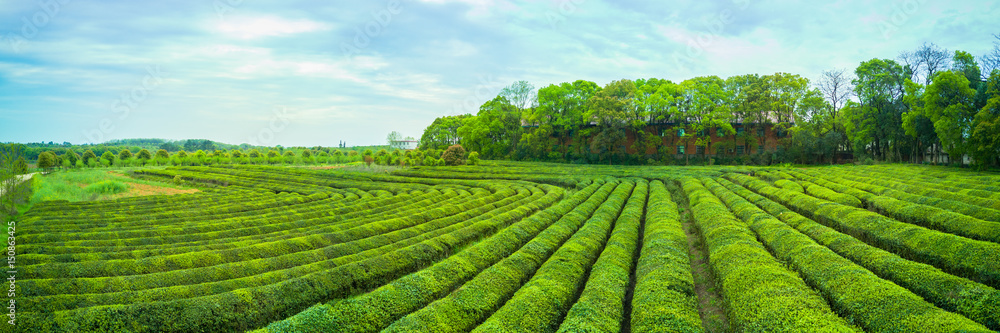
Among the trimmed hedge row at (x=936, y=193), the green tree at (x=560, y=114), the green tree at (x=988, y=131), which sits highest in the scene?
the green tree at (x=560, y=114)

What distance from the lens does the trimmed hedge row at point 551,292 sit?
9070 millimetres

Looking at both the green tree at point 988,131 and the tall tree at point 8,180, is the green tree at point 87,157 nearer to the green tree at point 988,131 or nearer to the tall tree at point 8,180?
the tall tree at point 8,180

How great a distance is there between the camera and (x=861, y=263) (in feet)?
39.8

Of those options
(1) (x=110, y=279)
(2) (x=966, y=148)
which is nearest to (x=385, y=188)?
(1) (x=110, y=279)

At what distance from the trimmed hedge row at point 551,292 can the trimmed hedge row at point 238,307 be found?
5017 mm

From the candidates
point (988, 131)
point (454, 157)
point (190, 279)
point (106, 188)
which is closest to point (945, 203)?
point (988, 131)

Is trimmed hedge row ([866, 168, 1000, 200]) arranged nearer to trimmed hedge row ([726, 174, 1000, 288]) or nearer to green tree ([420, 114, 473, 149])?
trimmed hedge row ([726, 174, 1000, 288])

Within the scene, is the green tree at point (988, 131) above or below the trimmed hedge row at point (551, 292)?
above

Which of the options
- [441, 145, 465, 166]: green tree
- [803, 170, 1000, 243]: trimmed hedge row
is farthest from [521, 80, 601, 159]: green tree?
[803, 170, 1000, 243]: trimmed hedge row

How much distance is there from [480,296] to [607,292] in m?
3.05

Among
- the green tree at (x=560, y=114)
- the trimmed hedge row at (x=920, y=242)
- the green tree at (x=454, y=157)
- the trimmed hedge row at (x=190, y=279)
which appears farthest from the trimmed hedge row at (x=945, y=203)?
the green tree at (x=454, y=157)

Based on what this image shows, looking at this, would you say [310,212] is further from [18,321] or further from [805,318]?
[805,318]

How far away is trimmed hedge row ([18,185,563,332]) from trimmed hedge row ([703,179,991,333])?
1145 cm

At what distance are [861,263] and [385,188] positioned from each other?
35.1 metres
